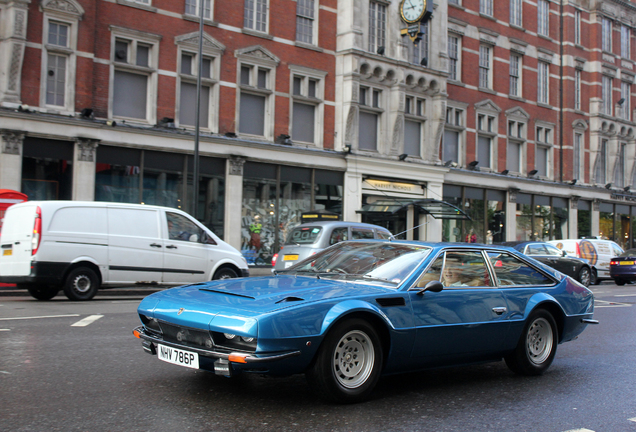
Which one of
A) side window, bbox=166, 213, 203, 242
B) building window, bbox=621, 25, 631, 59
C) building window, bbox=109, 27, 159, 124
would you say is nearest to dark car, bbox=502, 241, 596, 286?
side window, bbox=166, 213, 203, 242

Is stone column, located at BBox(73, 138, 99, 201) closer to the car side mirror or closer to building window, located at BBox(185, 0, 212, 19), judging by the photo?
building window, located at BBox(185, 0, 212, 19)

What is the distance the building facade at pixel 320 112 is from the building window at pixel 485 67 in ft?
0.37

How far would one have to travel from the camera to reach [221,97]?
883 inches

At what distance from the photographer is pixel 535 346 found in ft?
22.2

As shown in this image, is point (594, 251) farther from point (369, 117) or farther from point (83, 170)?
point (83, 170)

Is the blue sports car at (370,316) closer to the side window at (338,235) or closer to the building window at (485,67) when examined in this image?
the side window at (338,235)

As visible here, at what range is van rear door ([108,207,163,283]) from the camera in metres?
13.2

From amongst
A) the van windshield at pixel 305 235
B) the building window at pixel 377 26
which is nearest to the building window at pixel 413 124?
the building window at pixel 377 26

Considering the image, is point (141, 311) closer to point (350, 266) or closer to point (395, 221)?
point (350, 266)

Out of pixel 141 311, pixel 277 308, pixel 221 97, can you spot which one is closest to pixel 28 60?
pixel 221 97

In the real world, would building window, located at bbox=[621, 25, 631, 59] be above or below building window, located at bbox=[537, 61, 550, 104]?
above

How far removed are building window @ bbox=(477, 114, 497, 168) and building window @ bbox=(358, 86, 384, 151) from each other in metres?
7.21

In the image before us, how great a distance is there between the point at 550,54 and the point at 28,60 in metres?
27.9

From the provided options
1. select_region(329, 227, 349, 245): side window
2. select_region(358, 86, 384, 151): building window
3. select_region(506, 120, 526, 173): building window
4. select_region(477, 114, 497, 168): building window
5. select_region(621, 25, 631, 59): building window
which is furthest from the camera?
select_region(621, 25, 631, 59): building window
